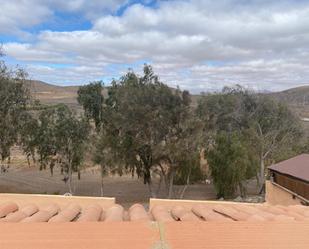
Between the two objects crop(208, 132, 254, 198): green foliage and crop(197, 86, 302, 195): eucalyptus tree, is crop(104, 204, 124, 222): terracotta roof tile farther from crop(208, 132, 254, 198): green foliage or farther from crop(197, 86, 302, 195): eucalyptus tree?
crop(197, 86, 302, 195): eucalyptus tree

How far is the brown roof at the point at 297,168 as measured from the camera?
13503 mm

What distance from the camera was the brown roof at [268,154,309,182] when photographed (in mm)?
13503

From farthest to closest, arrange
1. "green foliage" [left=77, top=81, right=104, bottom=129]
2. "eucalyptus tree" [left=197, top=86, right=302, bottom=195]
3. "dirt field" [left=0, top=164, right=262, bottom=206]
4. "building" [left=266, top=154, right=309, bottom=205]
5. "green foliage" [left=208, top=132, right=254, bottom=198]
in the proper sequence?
"green foliage" [left=77, top=81, right=104, bottom=129] → "eucalyptus tree" [left=197, top=86, right=302, bottom=195] → "dirt field" [left=0, top=164, right=262, bottom=206] → "green foliage" [left=208, top=132, right=254, bottom=198] → "building" [left=266, top=154, right=309, bottom=205]

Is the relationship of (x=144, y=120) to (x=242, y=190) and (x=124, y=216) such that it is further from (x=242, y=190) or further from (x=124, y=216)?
(x=124, y=216)

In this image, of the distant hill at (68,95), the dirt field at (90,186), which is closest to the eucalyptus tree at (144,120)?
the dirt field at (90,186)

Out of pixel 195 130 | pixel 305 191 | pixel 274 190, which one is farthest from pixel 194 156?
pixel 305 191

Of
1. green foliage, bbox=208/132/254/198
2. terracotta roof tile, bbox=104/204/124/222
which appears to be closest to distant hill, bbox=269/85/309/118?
green foliage, bbox=208/132/254/198

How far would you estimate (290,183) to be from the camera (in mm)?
14047

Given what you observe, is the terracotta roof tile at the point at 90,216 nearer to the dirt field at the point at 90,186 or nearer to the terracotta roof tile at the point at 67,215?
the terracotta roof tile at the point at 67,215

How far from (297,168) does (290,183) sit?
2.47 ft

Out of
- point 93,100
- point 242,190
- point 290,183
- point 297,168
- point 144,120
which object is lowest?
point 242,190

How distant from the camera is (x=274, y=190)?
15000mm

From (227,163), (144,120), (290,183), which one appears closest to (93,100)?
(144,120)

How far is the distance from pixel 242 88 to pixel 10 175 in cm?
2444
